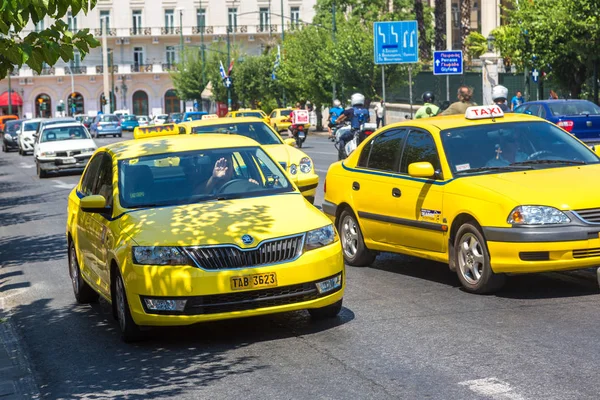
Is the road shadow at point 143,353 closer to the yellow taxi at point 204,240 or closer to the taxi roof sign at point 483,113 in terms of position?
the yellow taxi at point 204,240

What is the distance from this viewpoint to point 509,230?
989 cm

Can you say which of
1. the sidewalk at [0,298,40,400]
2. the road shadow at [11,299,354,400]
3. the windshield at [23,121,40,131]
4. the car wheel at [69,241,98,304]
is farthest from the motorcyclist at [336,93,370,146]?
the windshield at [23,121,40,131]

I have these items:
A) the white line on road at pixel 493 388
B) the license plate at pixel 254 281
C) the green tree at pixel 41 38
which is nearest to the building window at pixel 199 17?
the green tree at pixel 41 38

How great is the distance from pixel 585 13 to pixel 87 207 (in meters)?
31.5

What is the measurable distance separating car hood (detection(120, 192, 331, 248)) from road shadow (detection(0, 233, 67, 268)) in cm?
621

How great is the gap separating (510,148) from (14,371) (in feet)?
17.2

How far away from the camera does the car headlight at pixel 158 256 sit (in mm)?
8547

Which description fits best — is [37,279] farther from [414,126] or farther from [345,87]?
[345,87]

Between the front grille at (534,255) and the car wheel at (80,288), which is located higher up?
the front grille at (534,255)

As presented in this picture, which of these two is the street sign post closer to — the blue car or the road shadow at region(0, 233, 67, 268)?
the blue car

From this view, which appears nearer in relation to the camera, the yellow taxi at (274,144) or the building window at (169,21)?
the yellow taxi at (274,144)

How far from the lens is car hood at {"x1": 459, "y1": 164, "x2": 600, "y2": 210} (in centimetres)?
991

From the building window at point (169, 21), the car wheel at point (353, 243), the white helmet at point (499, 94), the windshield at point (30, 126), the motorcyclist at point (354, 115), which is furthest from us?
the building window at point (169, 21)

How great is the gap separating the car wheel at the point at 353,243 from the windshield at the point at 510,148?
65.1 inches
